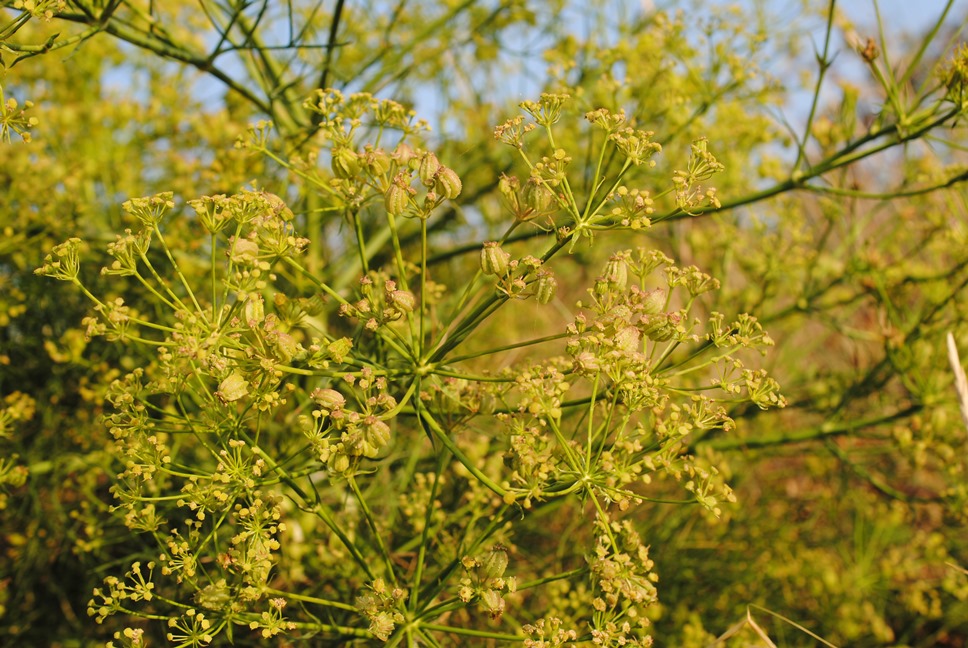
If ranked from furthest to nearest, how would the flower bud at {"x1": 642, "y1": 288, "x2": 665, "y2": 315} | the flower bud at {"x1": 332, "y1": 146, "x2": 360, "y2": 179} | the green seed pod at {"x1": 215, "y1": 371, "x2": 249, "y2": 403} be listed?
the flower bud at {"x1": 332, "y1": 146, "x2": 360, "y2": 179} → the flower bud at {"x1": 642, "y1": 288, "x2": 665, "y2": 315} → the green seed pod at {"x1": 215, "y1": 371, "x2": 249, "y2": 403}

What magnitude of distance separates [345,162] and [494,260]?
1.23ft

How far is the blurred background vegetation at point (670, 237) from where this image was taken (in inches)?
82.4

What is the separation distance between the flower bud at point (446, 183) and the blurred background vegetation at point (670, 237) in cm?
45

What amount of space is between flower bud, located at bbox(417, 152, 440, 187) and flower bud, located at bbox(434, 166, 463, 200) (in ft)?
0.07

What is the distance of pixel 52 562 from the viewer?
2.30m

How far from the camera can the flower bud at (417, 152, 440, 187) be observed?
141 centimetres

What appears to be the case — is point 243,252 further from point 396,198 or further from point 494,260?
point 494,260

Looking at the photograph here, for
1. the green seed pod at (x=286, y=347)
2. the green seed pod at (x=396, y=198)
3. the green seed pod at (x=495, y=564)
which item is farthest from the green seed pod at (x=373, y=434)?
the green seed pod at (x=396, y=198)

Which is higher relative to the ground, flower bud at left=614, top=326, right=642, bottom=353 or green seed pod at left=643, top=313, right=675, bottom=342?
green seed pod at left=643, top=313, right=675, bottom=342

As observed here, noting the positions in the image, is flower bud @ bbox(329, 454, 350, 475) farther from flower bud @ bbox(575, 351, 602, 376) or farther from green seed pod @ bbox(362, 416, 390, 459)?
flower bud @ bbox(575, 351, 602, 376)

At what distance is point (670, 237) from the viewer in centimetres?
320

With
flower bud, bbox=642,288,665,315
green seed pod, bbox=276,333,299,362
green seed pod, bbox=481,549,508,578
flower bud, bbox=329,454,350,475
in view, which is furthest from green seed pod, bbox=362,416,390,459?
flower bud, bbox=642,288,665,315

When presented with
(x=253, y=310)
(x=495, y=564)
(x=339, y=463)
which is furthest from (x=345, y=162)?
(x=495, y=564)

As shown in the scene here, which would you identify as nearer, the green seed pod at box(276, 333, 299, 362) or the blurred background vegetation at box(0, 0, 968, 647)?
the green seed pod at box(276, 333, 299, 362)
